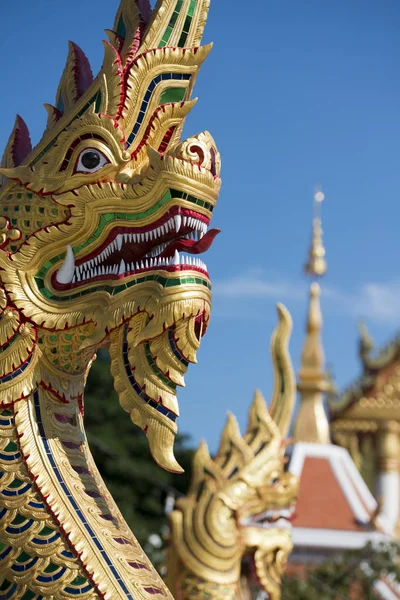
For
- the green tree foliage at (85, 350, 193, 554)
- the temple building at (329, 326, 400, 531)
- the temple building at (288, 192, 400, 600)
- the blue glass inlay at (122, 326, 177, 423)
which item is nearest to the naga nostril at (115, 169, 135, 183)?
the blue glass inlay at (122, 326, 177, 423)

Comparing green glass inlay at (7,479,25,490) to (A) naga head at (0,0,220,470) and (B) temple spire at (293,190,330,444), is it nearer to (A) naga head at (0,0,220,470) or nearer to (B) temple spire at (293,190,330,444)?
(A) naga head at (0,0,220,470)

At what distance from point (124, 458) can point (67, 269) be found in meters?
18.0

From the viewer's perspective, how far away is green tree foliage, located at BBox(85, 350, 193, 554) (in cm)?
2091

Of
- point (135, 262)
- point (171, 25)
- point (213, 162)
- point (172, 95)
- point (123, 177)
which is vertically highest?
point (171, 25)

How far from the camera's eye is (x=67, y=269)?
3.75 metres

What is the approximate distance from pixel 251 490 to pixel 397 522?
→ 9.64m

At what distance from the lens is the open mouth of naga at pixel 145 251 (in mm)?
3635

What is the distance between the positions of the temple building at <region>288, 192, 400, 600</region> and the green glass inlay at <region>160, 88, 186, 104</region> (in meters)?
Answer: 9.98

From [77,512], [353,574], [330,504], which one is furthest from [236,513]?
[330,504]

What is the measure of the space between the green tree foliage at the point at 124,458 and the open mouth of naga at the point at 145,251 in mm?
16009

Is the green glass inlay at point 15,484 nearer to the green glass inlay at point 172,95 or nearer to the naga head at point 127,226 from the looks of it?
the naga head at point 127,226

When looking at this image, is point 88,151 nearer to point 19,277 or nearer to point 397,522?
point 19,277

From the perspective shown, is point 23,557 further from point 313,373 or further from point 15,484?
point 313,373

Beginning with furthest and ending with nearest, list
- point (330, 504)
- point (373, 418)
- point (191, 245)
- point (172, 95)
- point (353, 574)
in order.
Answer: point (373, 418)
point (330, 504)
point (353, 574)
point (172, 95)
point (191, 245)
